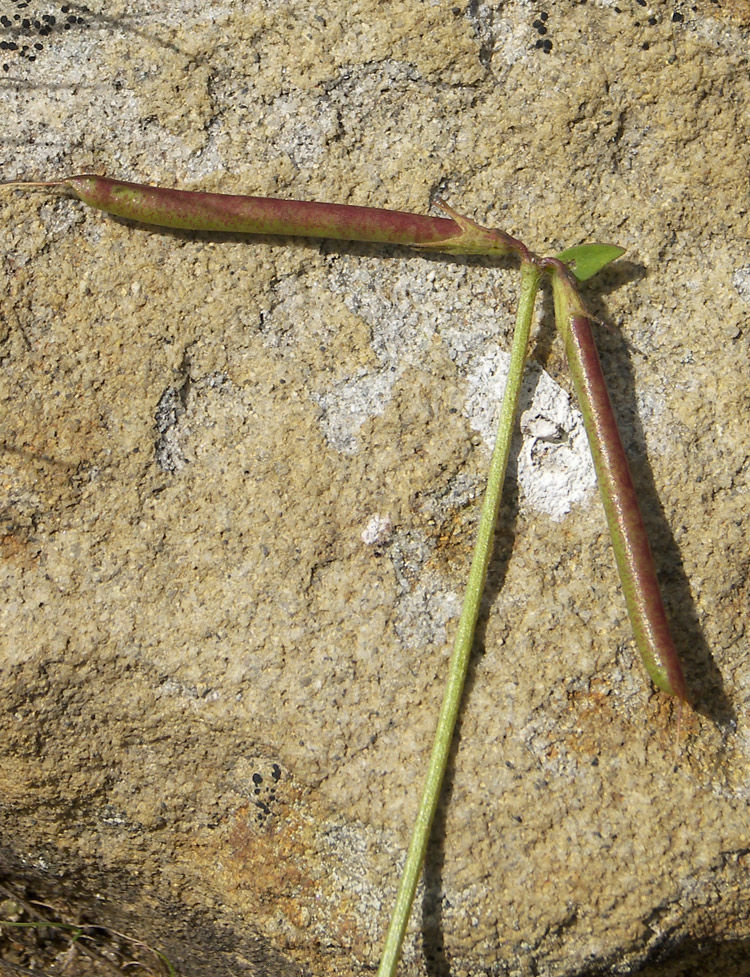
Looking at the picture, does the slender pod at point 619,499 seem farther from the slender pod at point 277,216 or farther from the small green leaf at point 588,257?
the slender pod at point 277,216

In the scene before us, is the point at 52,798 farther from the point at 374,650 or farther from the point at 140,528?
the point at 374,650

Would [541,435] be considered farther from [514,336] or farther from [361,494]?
[361,494]

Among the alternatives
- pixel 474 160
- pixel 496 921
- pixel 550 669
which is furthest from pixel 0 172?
pixel 496 921

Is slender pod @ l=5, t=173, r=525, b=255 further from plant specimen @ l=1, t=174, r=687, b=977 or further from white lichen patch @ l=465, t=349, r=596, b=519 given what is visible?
white lichen patch @ l=465, t=349, r=596, b=519

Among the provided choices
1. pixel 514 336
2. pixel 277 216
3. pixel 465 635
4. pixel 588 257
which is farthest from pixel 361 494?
pixel 588 257

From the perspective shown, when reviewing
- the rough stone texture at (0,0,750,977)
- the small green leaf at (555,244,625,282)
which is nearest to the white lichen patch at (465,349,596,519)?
the rough stone texture at (0,0,750,977)

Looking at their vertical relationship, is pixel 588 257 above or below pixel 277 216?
below

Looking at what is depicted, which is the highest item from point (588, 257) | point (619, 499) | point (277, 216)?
point (277, 216)
